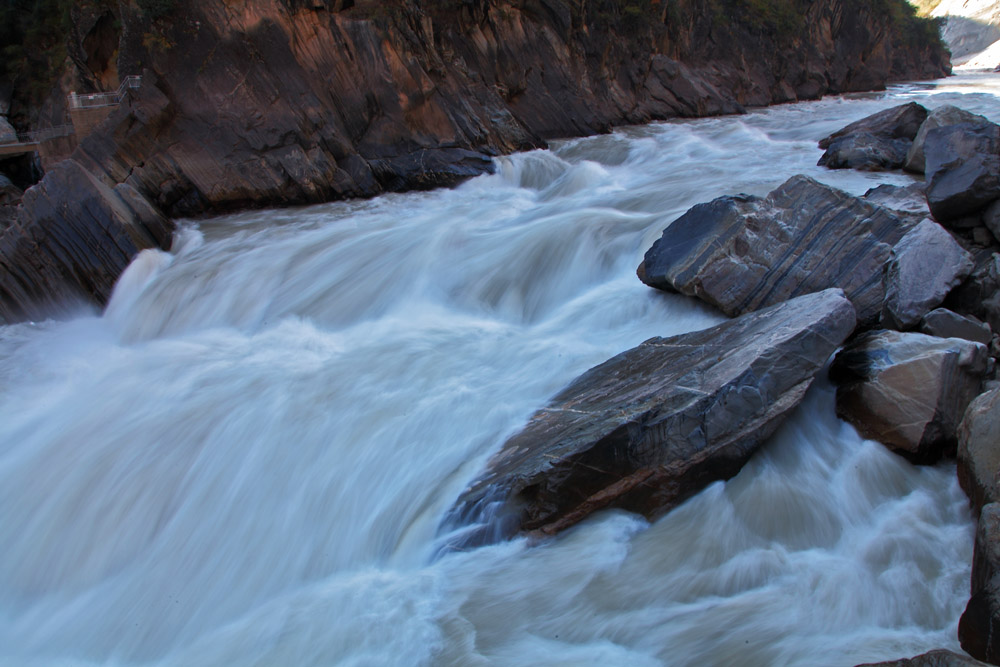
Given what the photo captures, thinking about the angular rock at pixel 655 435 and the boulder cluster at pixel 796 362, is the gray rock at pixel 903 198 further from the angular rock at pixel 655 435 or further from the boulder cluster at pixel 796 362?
the angular rock at pixel 655 435

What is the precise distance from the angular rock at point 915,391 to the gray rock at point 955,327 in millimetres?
313

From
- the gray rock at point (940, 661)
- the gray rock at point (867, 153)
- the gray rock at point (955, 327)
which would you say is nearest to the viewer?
the gray rock at point (940, 661)

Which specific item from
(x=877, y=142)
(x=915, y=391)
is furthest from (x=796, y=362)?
(x=877, y=142)

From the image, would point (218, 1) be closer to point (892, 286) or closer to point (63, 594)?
point (63, 594)

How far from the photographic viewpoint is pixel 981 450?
3887mm

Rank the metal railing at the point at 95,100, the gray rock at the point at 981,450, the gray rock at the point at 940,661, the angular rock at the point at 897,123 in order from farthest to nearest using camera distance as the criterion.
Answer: the metal railing at the point at 95,100 → the angular rock at the point at 897,123 → the gray rock at the point at 981,450 → the gray rock at the point at 940,661

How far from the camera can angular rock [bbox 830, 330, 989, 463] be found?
4402 mm

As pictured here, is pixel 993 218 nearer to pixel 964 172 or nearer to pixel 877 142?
pixel 964 172

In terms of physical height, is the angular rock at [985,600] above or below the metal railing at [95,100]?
below

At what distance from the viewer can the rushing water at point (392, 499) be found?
11.8 feet

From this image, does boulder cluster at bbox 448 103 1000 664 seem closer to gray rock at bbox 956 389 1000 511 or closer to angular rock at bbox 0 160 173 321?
gray rock at bbox 956 389 1000 511

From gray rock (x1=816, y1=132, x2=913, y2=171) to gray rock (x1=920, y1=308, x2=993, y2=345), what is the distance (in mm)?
5231

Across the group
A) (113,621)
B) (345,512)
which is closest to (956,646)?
(345,512)

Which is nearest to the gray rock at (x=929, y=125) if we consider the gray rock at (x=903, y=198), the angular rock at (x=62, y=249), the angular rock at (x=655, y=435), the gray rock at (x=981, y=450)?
the gray rock at (x=903, y=198)
